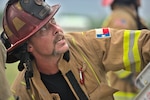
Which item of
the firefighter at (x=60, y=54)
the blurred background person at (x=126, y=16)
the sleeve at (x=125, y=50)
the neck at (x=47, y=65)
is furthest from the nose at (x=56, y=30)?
the blurred background person at (x=126, y=16)

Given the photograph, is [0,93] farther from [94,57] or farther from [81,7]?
[81,7]

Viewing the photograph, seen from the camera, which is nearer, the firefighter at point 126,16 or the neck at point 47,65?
the neck at point 47,65

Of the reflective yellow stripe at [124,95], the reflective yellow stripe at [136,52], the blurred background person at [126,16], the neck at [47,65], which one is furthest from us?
the blurred background person at [126,16]

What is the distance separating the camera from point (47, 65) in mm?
4352

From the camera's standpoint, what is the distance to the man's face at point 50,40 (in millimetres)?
4219

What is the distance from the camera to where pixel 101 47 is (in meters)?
4.30

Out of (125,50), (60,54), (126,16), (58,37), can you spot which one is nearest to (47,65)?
(60,54)

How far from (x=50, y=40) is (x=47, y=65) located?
0.70 feet

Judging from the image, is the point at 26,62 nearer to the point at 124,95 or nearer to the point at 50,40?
the point at 50,40

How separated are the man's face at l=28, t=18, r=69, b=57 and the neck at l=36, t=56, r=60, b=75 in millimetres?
63

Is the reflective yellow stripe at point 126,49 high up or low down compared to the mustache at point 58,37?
down

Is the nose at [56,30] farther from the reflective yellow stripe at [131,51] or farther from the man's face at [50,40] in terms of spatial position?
the reflective yellow stripe at [131,51]

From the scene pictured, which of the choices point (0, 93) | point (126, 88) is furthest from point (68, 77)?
point (126, 88)

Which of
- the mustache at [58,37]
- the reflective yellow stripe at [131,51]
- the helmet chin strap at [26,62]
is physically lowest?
the reflective yellow stripe at [131,51]
